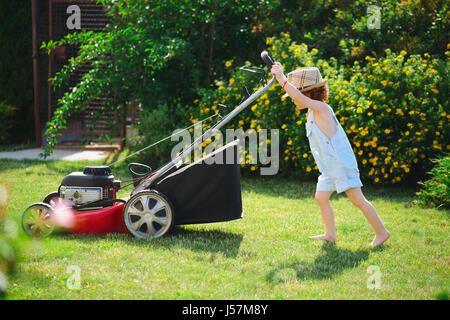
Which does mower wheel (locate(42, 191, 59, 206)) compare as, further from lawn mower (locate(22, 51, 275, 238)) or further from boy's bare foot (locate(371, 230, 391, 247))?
boy's bare foot (locate(371, 230, 391, 247))

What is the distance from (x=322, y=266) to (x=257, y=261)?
468mm

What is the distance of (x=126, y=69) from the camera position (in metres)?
8.57

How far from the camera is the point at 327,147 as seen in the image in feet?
13.6

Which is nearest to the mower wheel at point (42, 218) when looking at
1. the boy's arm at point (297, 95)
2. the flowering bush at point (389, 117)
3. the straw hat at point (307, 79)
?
the boy's arm at point (297, 95)

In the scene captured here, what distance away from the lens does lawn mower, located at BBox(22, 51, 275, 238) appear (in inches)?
167

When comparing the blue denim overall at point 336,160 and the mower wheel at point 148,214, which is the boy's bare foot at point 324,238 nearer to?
the blue denim overall at point 336,160

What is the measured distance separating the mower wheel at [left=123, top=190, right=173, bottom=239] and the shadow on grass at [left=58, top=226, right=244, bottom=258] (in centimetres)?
9

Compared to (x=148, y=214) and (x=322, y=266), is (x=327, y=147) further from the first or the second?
(x=148, y=214)

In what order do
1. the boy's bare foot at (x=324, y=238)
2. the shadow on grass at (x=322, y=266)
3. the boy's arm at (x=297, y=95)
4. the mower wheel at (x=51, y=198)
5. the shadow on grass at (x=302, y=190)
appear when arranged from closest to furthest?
the shadow on grass at (x=322, y=266) → the boy's arm at (x=297, y=95) → the boy's bare foot at (x=324, y=238) → the mower wheel at (x=51, y=198) → the shadow on grass at (x=302, y=190)

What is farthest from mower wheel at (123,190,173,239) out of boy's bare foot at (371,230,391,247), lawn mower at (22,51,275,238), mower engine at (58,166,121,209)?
boy's bare foot at (371,230,391,247)

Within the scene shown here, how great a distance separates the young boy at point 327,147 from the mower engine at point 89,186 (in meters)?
1.71

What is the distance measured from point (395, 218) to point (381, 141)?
5.49 feet

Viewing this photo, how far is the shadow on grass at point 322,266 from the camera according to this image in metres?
3.41
